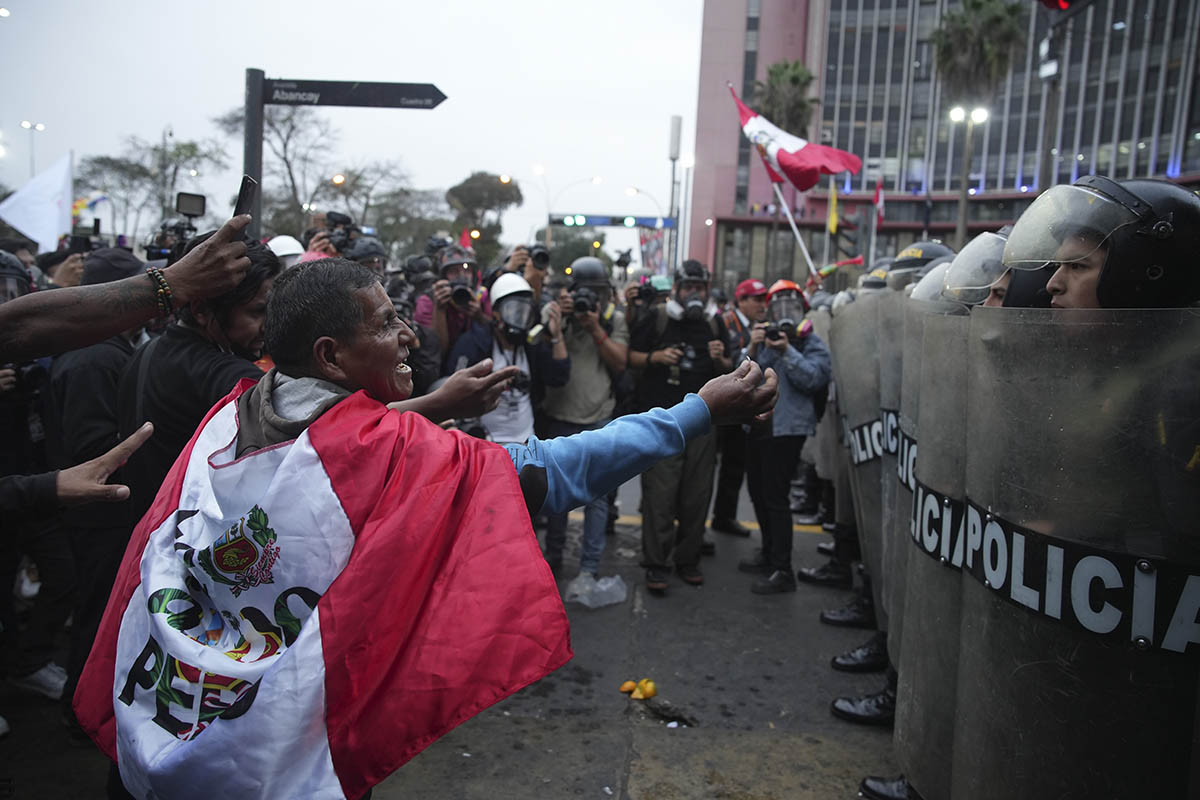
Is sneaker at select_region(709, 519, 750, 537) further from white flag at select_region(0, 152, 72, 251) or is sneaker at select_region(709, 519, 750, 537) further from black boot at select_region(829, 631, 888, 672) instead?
white flag at select_region(0, 152, 72, 251)

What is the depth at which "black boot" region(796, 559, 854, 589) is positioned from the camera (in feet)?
18.5

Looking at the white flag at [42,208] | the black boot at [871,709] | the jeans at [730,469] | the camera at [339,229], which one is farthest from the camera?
the white flag at [42,208]

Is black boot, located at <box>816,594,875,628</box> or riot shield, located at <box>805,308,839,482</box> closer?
black boot, located at <box>816,594,875,628</box>

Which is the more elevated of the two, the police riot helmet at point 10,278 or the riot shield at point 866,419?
the police riot helmet at point 10,278

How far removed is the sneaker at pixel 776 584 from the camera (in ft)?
17.8

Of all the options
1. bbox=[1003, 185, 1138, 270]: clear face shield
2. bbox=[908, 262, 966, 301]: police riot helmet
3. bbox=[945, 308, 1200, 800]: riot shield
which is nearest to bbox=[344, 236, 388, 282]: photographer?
bbox=[908, 262, 966, 301]: police riot helmet

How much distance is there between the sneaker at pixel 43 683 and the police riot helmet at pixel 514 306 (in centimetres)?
303

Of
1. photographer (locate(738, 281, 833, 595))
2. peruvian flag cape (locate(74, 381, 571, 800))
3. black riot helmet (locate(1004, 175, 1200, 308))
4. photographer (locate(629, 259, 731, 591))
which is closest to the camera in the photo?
peruvian flag cape (locate(74, 381, 571, 800))

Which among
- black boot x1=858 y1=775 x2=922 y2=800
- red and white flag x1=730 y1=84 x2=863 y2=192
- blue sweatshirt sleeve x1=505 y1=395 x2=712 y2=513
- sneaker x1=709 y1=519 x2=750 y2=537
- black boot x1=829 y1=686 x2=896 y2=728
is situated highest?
red and white flag x1=730 y1=84 x2=863 y2=192

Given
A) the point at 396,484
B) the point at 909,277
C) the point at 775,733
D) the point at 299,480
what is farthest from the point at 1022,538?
the point at 909,277

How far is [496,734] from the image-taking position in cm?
360

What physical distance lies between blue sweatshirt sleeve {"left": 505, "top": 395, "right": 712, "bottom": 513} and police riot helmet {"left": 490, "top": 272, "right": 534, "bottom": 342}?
332 centimetres


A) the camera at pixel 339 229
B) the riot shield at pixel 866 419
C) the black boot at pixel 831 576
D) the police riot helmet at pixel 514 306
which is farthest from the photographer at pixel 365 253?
the black boot at pixel 831 576

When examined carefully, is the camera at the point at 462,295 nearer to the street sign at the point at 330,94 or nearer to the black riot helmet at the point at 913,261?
the street sign at the point at 330,94
